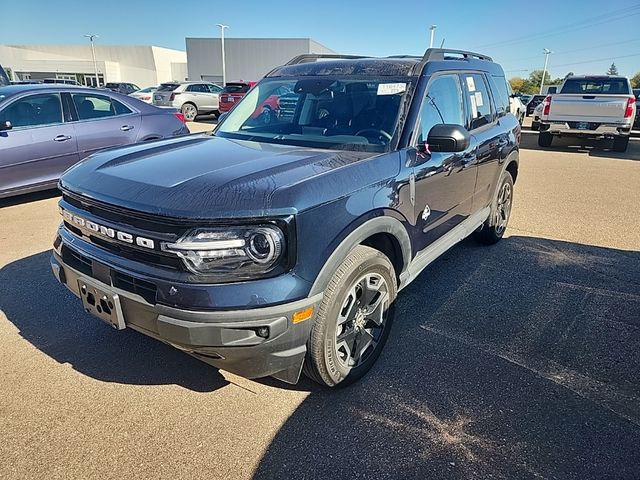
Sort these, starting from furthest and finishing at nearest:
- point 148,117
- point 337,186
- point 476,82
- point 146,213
→ point 148,117
point 476,82
point 337,186
point 146,213

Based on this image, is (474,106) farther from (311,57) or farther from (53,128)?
(53,128)

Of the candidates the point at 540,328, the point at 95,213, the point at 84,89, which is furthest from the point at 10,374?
the point at 84,89

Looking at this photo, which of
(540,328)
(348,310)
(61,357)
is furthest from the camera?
(540,328)

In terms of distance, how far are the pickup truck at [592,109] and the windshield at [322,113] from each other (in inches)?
441

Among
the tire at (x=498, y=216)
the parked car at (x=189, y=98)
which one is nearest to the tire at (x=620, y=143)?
the tire at (x=498, y=216)

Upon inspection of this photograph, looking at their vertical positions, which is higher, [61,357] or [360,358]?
[360,358]

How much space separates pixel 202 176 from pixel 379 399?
1600 millimetres

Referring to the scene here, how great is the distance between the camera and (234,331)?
2.07m

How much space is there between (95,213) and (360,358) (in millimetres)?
1726

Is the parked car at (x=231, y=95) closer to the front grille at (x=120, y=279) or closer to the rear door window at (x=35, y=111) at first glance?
the rear door window at (x=35, y=111)

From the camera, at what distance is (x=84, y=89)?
6.83 m

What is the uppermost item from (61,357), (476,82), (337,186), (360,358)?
(476,82)

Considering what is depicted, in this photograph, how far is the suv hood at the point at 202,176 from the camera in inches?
82.0

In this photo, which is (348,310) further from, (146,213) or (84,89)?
(84,89)
